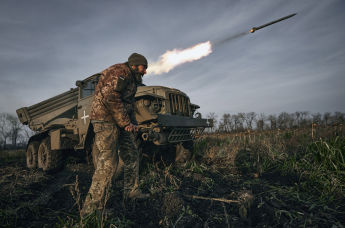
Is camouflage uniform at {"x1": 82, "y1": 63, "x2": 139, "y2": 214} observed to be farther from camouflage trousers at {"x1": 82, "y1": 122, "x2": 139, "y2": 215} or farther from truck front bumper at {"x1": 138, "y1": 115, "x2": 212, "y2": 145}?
truck front bumper at {"x1": 138, "y1": 115, "x2": 212, "y2": 145}

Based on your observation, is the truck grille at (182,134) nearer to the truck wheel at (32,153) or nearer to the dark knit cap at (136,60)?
the dark knit cap at (136,60)

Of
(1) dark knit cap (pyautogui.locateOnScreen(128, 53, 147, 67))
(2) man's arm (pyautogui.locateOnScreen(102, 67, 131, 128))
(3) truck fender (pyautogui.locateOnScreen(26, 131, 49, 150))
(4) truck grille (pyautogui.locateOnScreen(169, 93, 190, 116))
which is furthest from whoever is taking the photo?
(3) truck fender (pyautogui.locateOnScreen(26, 131, 49, 150))

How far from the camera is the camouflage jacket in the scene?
9.66ft

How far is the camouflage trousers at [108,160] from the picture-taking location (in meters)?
2.64

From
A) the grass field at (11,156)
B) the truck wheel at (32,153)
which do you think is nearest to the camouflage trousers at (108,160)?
the truck wheel at (32,153)

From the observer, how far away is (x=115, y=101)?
9.70 feet

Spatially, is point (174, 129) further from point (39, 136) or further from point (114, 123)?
point (39, 136)

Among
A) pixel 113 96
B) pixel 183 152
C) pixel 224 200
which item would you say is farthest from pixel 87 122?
pixel 224 200

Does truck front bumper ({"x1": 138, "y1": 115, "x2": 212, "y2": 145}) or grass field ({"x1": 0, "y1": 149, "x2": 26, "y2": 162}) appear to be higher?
truck front bumper ({"x1": 138, "y1": 115, "x2": 212, "y2": 145})

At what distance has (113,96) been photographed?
2.95 meters

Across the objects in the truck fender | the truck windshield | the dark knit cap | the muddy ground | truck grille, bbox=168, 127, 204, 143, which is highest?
the truck windshield

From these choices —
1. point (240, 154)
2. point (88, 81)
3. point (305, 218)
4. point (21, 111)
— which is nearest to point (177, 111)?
point (240, 154)

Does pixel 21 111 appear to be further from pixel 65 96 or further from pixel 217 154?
pixel 217 154

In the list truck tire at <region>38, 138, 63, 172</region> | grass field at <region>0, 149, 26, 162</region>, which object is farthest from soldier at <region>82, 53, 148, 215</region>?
grass field at <region>0, 149, 26, 162</region>
